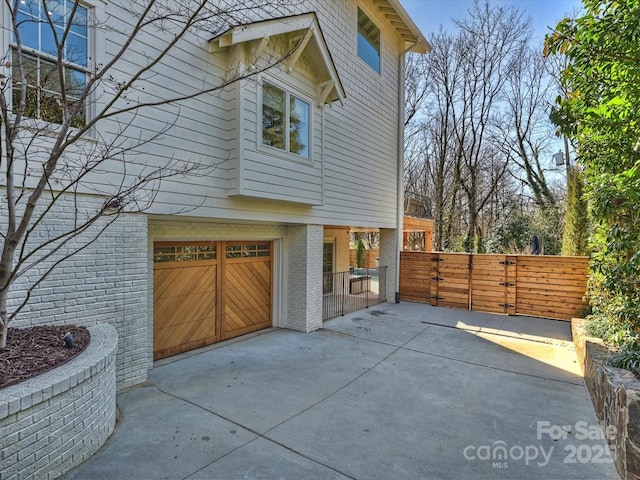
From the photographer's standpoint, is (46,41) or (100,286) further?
(100,286)

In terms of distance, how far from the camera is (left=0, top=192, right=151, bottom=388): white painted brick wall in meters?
3.92

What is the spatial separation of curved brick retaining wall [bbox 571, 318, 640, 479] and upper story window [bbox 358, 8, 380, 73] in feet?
29.3

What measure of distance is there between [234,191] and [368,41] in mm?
7176

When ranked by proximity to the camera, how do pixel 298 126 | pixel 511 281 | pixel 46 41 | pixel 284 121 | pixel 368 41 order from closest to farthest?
pixel 46 41, pixel 284 121, pixel 298 126, pixel 511 281, pixel 368 41

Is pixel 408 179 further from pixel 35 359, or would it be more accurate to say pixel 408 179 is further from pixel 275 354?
pixel 35 359

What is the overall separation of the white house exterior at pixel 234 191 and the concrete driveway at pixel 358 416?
1027 millimetres

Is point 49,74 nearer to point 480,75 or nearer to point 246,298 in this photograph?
point 246,298

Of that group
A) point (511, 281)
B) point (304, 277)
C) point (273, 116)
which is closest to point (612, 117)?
point (273, 116)

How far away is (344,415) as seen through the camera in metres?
4.04

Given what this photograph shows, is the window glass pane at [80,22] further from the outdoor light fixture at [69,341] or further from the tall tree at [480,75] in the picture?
the tall tree at [480,75]

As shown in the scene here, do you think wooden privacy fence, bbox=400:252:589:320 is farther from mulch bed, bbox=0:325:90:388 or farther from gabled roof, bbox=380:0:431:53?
mulch bed, bbox=0:325:90:388

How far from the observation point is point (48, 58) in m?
3.98

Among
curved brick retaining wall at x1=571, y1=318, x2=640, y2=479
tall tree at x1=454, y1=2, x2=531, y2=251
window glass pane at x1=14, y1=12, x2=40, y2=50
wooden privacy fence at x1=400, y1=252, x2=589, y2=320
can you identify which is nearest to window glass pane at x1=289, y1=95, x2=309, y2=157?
window glass pane at x1=14, y1=12, x2=40, y2=50

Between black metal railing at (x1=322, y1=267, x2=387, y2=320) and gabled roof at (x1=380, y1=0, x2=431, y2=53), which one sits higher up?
gabled roof at (x1=380, y1=0, x2=431, y2=53)
